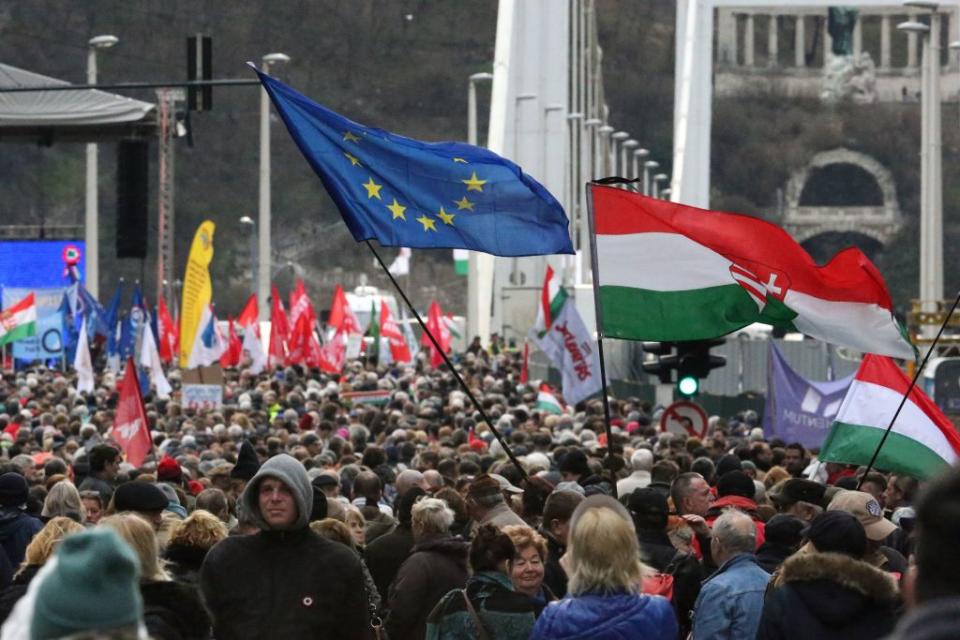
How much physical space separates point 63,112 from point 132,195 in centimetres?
155

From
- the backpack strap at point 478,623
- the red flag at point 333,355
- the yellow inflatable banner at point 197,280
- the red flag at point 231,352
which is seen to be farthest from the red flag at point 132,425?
the red flag at point 231,352

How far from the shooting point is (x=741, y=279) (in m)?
8.36

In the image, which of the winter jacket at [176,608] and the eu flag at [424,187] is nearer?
the winter jacket at [176,608]

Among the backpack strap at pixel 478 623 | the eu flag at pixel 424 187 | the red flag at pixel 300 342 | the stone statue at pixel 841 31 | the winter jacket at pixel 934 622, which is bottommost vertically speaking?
the red flag at pixel 300 342

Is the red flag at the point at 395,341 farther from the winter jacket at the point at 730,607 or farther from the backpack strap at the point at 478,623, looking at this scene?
the backpack strap at the point at 478,623

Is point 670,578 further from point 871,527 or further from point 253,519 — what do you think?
point 253,519

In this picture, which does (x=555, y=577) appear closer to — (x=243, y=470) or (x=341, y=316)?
(x=243, y=470)

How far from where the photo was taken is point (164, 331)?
30.6 meters

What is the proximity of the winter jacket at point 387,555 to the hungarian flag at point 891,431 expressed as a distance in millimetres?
2011

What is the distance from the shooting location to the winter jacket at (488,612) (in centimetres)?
569

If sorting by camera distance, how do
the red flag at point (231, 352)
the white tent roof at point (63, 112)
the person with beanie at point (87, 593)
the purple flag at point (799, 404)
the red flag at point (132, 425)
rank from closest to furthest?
the person with beanie at point (87, 593), the red flag at point (132, 425), the purple flag at point (799, 404), the white tent roof at point (63, 112), the red flag at point (231, 352)

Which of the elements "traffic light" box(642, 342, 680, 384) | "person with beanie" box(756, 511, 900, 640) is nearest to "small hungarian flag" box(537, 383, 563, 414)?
"traffic light" box(642, 342, 680, 384)

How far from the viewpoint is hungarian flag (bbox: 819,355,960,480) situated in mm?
8875

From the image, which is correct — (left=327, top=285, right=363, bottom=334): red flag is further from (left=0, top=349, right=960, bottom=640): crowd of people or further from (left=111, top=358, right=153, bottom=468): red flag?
(left=0, top=349, right=960, bottom=640): crowd of people
